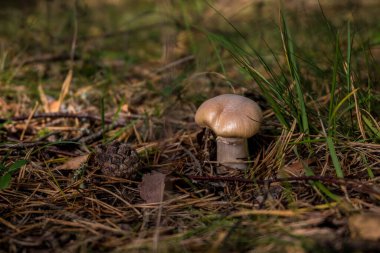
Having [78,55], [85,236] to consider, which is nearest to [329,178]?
[85,236]

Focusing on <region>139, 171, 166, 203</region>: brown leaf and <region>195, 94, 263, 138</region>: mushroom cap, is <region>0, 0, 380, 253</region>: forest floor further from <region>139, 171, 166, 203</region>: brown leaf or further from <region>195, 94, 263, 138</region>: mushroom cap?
<region>195, 94, 263, 138</region>: mushroom cap

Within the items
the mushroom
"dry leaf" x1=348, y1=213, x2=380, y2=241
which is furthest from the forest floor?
the mushroom

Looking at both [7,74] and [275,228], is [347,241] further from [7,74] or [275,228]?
[7,74]

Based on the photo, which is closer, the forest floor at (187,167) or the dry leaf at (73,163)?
the forest floor at (187,167)

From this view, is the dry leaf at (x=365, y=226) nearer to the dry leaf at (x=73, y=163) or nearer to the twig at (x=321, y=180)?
the twig at (x=321, y=180)

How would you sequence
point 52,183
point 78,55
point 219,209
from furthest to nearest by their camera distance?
point 78,55, point 52,183, point 219,209

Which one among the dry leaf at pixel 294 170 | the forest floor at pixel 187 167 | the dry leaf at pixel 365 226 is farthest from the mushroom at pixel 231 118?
the dry leaf at pixel 365 226
